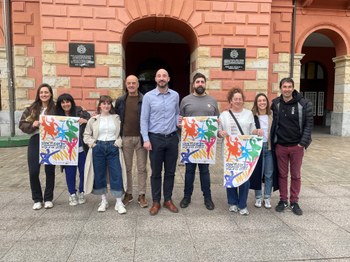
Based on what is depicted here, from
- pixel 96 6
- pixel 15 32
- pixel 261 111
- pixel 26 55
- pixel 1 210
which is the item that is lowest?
pixel 1 210

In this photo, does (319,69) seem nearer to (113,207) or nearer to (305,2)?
(305,2)

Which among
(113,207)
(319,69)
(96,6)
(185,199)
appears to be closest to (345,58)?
(319,69)

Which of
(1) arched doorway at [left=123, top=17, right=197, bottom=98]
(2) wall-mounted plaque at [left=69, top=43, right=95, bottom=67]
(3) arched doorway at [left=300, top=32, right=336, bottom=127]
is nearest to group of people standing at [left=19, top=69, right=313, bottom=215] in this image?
(2) wall-mounted plaque at [left=69, top=43, right=95, bottom=67]

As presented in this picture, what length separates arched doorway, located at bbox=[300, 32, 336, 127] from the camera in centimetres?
1795

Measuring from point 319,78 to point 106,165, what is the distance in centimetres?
1721

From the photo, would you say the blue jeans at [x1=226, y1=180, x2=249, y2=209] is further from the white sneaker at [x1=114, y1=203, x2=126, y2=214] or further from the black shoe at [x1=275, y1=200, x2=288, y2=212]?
the white sneaker at [x1=114, y1=203, x2=126, y2=214]

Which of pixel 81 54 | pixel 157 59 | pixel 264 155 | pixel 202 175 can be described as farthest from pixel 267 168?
pixel 157 59

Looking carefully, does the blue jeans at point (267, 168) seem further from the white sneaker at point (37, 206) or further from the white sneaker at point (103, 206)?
the white sneaker at point (37, 206)

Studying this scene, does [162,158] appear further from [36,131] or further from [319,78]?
[319,78]

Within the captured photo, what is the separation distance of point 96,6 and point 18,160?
5.17 meters

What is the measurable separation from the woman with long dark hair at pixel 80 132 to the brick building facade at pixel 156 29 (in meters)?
5.72

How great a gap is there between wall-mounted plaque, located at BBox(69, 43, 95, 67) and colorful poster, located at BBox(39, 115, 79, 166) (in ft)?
19.5

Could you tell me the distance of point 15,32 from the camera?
34.3 ft

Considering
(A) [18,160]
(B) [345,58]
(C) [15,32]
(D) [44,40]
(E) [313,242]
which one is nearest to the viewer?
(E) [313,242]
